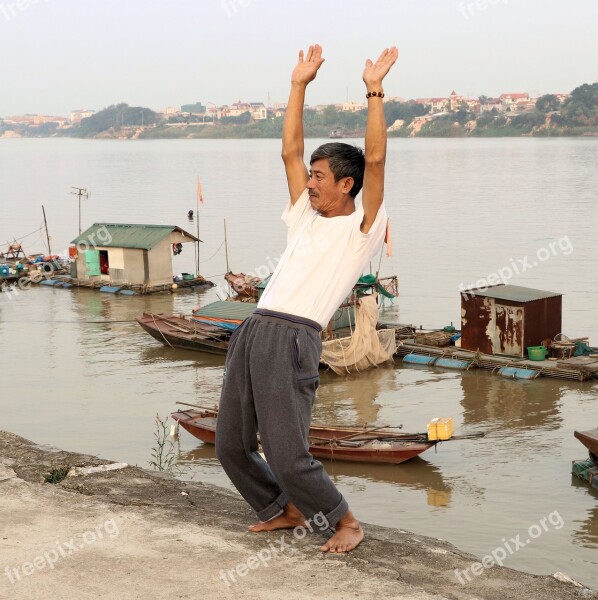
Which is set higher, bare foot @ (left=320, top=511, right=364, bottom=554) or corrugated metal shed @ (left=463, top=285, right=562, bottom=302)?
bare foot @ (left=320, top=511, right=364, bottom=554)

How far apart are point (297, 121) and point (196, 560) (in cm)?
201

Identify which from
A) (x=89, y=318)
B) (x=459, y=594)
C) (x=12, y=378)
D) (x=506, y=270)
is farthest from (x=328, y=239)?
(x=506, y=270)

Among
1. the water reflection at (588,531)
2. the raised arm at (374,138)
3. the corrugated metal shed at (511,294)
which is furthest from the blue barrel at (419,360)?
the raised arm at (374,138)

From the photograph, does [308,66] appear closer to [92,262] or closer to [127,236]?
[127,236]

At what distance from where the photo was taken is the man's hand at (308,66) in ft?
15.1

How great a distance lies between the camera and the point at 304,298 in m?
4.40

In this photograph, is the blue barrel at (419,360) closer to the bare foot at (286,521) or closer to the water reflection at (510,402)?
the water reflection at (510,402)

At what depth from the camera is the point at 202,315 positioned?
25.3 m

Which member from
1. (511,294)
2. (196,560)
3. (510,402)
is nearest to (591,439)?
(510,402)

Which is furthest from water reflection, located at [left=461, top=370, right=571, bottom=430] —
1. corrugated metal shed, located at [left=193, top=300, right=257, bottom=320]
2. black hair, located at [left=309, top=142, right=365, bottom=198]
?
black hair, located at [left=309, top=142, right=365, bottom=198]

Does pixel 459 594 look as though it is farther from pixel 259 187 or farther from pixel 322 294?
pixel 259 187

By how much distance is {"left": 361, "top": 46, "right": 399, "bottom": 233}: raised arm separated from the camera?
4246 mm

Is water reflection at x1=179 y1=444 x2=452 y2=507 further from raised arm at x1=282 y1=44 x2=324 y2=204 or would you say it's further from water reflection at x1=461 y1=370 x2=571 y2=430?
raised arm at x1=282 y1=44 x2=324 y2=204

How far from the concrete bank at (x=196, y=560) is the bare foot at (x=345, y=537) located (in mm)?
46
